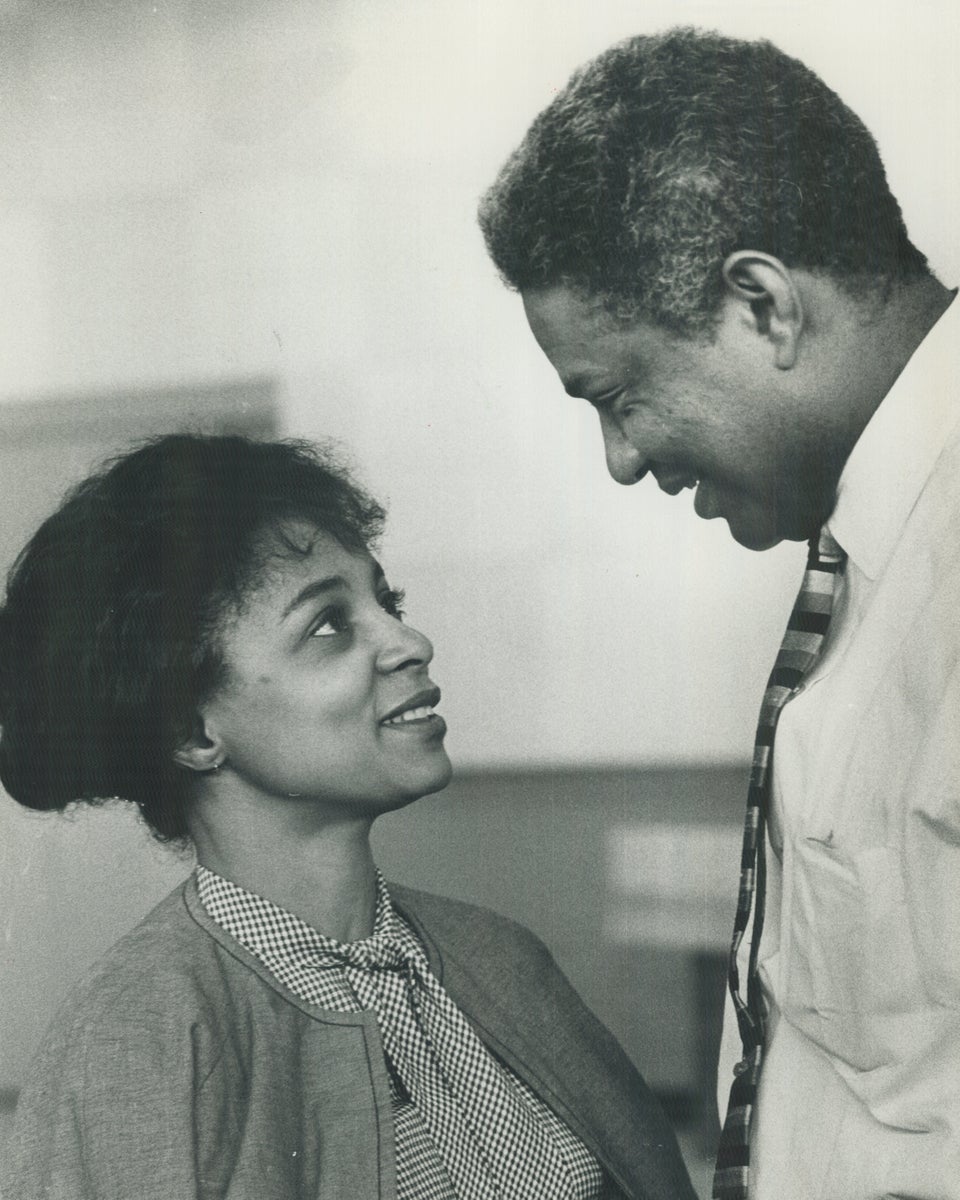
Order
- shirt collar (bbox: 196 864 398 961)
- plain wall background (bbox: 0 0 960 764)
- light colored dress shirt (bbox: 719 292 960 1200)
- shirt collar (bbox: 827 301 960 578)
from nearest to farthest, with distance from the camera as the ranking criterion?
1. light colored dress shirt (bbox: 719 292 960 1200)
2. shirt collar (bbox: 827 301 960 578)
3. shirt collar (bbox: 196 864 398 961)
4. plain wall background (bbox: 0 0 960 764)

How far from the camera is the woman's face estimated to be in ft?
4.68

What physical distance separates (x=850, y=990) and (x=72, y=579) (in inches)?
35.8

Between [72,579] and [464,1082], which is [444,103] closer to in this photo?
[72,579]

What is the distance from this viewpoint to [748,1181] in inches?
50.1

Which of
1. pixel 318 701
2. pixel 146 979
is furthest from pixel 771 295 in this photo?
pixel 146 979

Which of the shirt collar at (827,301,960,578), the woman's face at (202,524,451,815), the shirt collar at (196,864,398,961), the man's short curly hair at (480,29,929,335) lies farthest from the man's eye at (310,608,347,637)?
the shirt collar at (827,301,960,578)

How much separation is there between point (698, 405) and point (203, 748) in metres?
0.63

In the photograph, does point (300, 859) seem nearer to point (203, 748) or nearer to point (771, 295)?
point (203, 748)

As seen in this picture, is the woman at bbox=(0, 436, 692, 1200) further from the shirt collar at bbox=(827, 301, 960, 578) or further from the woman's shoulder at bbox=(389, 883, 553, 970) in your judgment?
the shirt collar at bbox=(827, 301, 960, 578)

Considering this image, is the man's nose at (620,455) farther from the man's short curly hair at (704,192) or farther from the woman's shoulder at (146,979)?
the woman's shoulder at (146,979)

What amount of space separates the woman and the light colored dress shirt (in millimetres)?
311

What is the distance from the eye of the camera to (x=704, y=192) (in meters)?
1.29

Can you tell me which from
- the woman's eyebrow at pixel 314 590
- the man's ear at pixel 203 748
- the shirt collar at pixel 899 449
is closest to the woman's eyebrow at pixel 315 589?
the woman's eyebrow at pixel 314 590

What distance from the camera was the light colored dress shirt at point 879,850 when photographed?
113 centimetres
